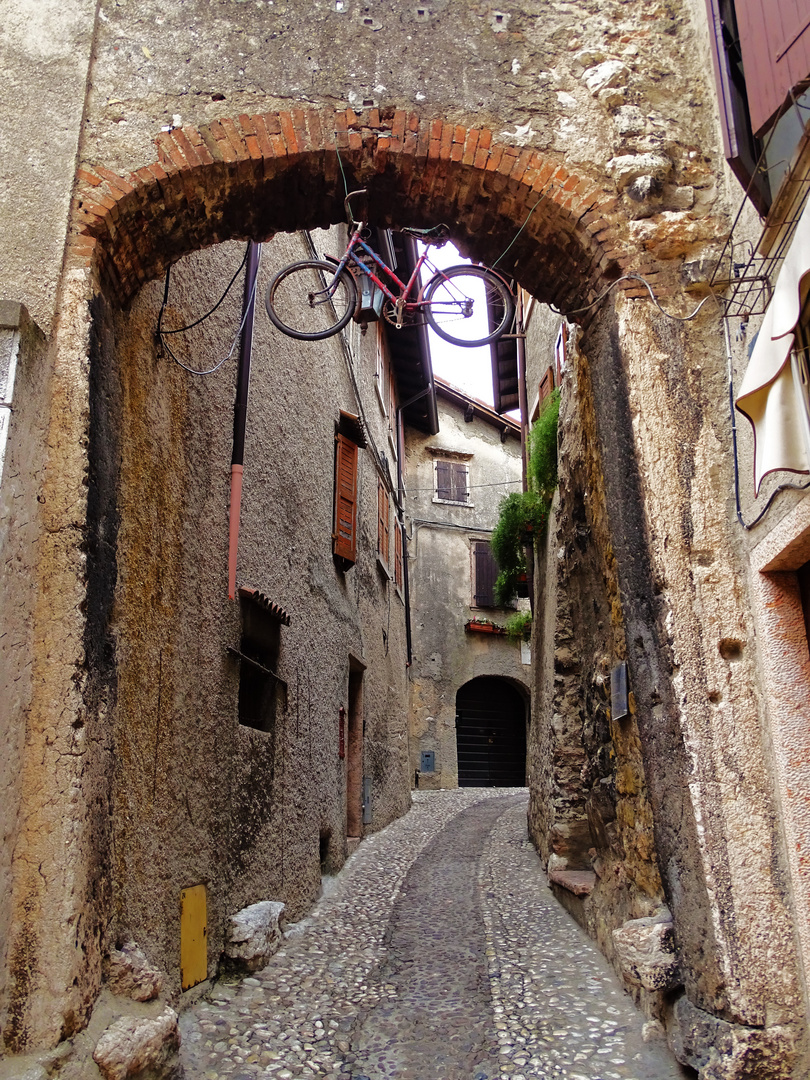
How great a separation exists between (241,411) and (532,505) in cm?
401

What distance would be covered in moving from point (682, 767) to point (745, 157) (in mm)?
2684

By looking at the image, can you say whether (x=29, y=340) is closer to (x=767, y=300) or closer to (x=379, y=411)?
(x=767, y=300)

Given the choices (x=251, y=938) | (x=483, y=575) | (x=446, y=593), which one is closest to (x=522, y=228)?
(x=251, y=938)

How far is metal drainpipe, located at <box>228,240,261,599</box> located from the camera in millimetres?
5422

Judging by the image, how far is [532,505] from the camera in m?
8.83

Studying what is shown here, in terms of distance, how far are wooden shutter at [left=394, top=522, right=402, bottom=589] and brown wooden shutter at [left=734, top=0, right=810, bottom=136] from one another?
10.9 meters

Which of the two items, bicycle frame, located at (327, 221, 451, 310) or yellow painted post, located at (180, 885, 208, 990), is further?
bicycle frame, located at (327, 221, 451, 310)

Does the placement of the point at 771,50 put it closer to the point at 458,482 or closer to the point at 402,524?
the point at 402,524

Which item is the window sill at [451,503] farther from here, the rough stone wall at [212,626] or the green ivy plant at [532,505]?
the rough stone wall at [212,626]

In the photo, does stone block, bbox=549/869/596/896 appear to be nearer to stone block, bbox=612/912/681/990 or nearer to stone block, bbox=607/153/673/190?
stone block, bbox=612/912/681/990

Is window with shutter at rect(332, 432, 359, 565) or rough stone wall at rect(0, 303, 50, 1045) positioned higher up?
window with shutter at rect(332, 432, 359, 565)

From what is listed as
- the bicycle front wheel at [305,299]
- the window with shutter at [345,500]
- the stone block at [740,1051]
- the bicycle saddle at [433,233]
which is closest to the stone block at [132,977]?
the stone block at [740,1051]

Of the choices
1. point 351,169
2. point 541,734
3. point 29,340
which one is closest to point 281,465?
point 351,169

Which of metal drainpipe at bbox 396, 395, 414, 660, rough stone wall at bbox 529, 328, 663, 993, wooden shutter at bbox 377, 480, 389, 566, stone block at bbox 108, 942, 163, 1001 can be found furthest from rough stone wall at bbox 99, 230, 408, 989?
metal drainpipe at bbox 396, 395, 414, 660
